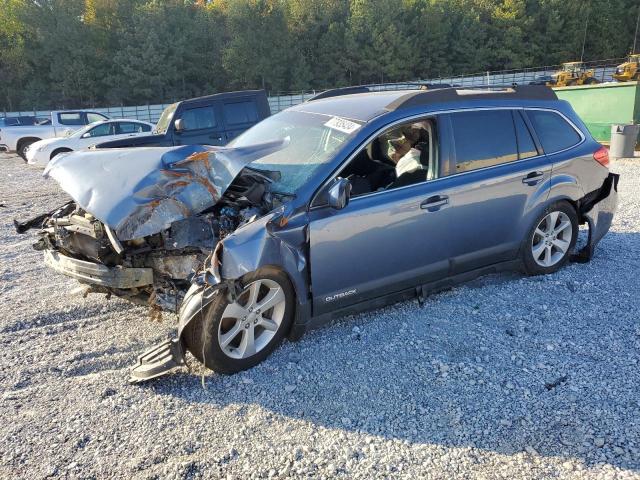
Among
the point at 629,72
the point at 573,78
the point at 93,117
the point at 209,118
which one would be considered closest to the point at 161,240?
the point at 209,118

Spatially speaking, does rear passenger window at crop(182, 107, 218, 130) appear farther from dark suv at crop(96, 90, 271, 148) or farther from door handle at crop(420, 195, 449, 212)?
door handle at crop(420, 195, 449, 212)

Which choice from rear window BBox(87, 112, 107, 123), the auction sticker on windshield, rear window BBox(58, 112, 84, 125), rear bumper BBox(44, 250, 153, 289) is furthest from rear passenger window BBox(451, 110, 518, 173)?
rear window BBox(58, 112, 84, 125)

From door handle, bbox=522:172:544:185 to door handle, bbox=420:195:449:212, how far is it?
3.15 feet

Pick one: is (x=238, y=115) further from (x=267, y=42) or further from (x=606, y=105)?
(x=267, y=42)

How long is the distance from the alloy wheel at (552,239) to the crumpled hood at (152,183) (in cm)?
269

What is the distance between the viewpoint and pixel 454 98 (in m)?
4.24

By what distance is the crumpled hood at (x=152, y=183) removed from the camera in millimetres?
3285

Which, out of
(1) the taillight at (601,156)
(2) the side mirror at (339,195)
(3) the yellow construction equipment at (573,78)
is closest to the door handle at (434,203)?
(2) the side mirror at (339,195)

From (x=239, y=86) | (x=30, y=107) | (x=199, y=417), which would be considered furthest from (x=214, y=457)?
(x=239, y=86)

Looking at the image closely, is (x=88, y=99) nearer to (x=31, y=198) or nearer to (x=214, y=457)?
(x=31, y=198)

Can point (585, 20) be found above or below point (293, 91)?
above

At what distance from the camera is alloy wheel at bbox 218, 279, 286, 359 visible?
329 cm

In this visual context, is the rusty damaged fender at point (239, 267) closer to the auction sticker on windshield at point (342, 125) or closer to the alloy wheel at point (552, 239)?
the auction sticker on windshield at point (342, 125)

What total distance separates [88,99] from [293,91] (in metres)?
21.6
